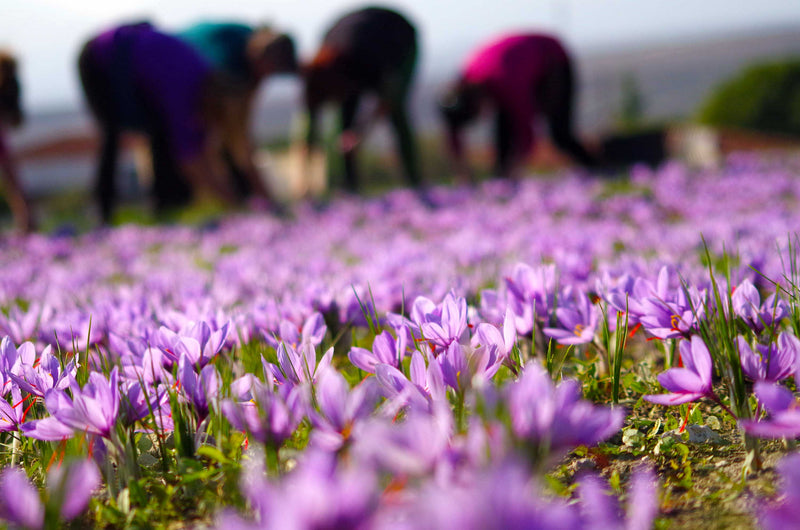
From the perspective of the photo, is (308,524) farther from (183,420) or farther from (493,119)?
(493,119)

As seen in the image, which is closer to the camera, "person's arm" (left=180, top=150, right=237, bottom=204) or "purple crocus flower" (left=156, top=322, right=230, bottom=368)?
"purple crocus flower" (left=156, top=322, right=230, bottom=368)

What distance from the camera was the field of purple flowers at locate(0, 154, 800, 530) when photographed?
2.41 feet

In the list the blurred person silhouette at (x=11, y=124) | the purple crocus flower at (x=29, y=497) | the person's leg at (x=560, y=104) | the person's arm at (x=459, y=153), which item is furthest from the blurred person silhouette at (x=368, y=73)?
the purple crocus flower at (x=29, y=497)

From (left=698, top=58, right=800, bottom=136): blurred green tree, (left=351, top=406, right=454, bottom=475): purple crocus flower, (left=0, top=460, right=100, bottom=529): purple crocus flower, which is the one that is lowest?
(left=698, top=58, right=800, bottom=136): blurred green tree

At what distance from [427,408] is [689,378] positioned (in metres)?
0.47

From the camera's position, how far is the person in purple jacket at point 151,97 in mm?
6840

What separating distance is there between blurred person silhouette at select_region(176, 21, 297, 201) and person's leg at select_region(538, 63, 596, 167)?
3882mm

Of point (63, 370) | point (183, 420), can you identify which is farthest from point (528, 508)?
point (63, 370)

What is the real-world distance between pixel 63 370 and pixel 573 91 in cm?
923

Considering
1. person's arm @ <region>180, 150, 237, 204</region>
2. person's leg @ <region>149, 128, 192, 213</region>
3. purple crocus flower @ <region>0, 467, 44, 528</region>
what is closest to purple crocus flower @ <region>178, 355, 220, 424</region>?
purple crocus flower @ <region>0, 467, 44, 528</region>

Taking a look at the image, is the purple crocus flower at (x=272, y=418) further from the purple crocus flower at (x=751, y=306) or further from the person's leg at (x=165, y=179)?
the person's leg at (x=165, y=179)

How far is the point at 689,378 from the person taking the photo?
1125 mm

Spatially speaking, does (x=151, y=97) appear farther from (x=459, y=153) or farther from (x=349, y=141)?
(x=459, y=153)

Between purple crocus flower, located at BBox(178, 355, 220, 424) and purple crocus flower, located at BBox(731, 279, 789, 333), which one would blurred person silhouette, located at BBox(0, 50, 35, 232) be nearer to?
purple crocus flower, located at BBox(178, 355, 220, 424)
